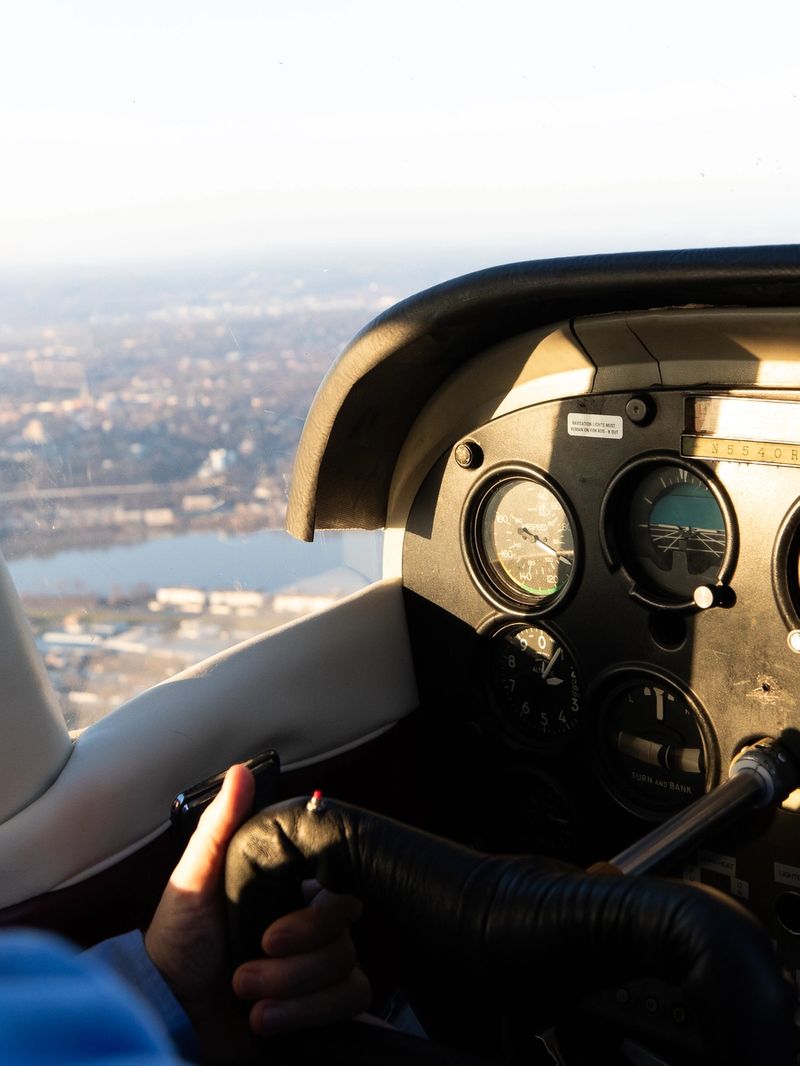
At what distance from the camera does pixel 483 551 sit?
2.02 metres

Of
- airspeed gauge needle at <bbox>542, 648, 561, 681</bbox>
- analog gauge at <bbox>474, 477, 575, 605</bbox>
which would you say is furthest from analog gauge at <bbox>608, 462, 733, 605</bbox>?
airspeed gauge needle at <bbox>542, 648, 561, 681</bbox>

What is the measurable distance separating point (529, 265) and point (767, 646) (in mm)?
658

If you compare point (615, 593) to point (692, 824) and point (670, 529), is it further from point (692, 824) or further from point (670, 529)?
point (692, 824)

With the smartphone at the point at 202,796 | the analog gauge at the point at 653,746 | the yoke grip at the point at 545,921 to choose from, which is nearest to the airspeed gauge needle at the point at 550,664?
the analog gauge at the point at 653,746

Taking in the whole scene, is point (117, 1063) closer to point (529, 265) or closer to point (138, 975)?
point (138, 975)

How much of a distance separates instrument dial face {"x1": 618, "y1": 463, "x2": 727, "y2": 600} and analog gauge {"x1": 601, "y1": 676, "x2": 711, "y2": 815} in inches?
6.9

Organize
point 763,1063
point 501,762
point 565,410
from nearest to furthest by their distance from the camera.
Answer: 1. point 763,1063
2. point 565,410
3. point 501,762

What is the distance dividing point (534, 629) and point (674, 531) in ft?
1.02

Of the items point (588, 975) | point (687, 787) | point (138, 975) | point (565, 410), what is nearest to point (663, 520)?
point (565, 410)

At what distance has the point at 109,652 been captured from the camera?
1.74m

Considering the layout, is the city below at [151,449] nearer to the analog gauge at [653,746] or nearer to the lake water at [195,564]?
the lake water at [195,564]

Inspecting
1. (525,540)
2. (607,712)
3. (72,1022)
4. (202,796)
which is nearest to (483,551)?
(525,540)

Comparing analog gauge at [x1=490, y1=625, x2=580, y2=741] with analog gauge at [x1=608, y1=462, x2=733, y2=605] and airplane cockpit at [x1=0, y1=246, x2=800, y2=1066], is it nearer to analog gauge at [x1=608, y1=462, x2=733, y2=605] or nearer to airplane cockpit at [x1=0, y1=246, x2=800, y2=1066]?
airplane cockpit at [x1=0, y1=246, x2=800, y2=1066]

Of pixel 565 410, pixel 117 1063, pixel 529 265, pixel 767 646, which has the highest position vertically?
pixel 529 265
